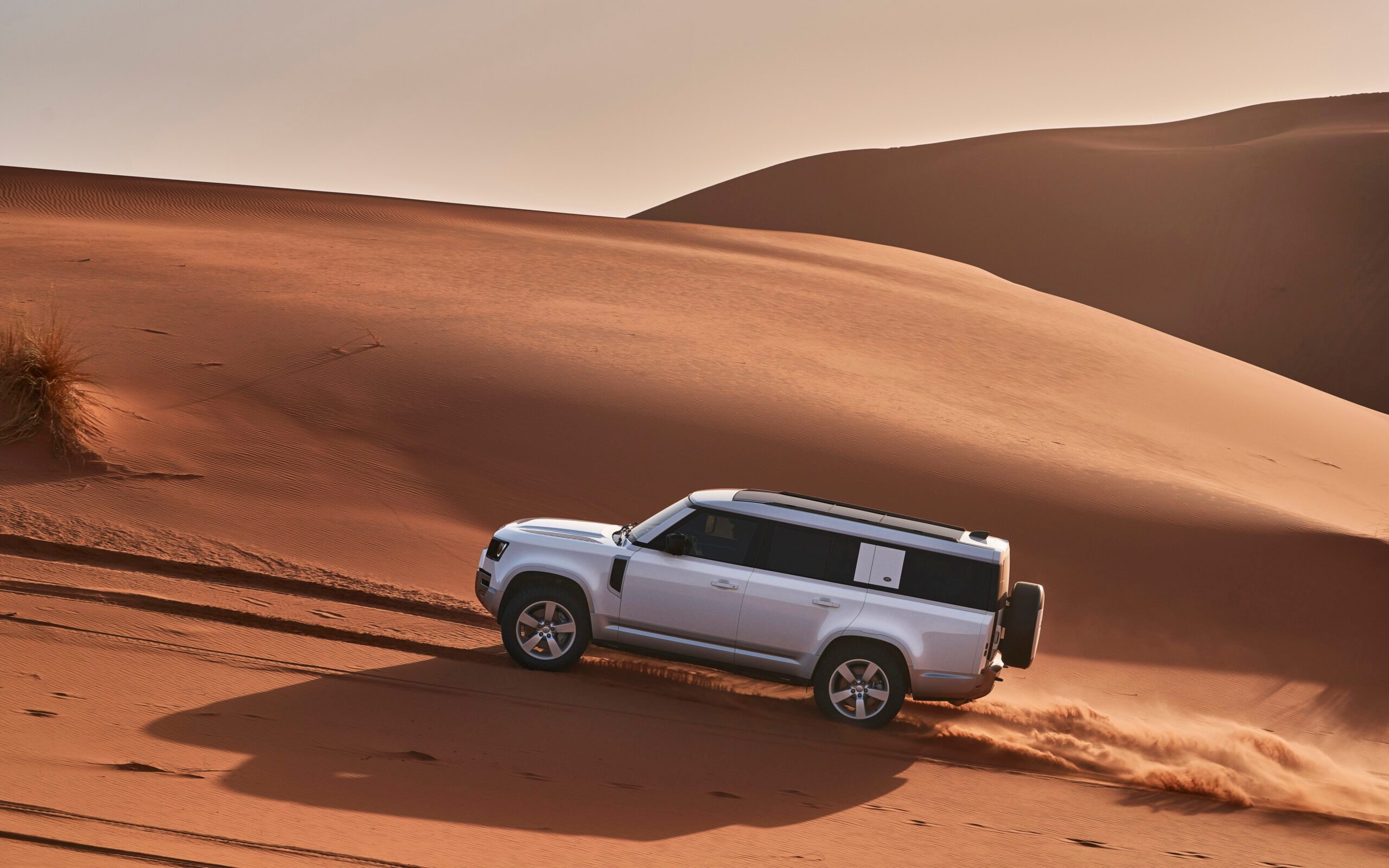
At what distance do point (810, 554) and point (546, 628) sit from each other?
7.41 feet

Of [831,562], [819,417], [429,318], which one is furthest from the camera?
[429,318]

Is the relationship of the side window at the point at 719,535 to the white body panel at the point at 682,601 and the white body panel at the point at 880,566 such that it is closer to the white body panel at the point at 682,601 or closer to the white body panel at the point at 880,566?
the white body panel at the point at 682,601

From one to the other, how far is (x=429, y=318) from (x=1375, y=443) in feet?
64.2

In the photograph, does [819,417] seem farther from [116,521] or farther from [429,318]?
[116,521]

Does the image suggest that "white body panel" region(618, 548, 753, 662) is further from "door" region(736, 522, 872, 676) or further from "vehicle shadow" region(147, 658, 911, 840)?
"vehicle shadow" region(147, 658, 911, 840)

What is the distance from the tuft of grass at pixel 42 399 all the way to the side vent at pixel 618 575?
684cm

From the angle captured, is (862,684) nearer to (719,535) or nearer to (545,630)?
(719,535)

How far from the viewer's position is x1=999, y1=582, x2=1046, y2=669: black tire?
8680 mm

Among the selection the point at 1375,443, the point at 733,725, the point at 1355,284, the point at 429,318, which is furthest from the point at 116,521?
the point at 1355,284

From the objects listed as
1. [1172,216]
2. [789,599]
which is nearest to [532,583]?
[789,599]

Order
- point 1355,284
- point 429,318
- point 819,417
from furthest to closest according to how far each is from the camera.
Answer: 1. point 1355,284
2. point 429,318
3. point 819,417

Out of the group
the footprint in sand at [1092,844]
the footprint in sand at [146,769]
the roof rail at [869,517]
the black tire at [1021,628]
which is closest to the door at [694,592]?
the roof rail at [869,517]

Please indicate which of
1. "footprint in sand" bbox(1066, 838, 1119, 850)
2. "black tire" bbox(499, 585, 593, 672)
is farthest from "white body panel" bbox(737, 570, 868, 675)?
"footprint in sand" bbox(1066, 838, 1119, 850)

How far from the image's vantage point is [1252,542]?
14578mm
